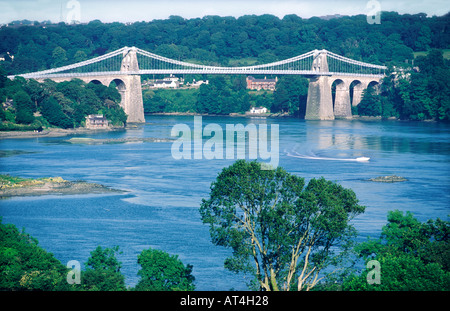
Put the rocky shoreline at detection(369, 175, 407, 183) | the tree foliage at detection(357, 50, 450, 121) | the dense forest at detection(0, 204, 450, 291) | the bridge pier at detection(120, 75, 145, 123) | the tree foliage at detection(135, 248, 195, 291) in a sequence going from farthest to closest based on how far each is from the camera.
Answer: the tree foliage at detection(357, 50, 450, 121), the bridge pier at detection(120, 75, 145, 123), the rocky shoreline at detection(369, 175, 407, 183), the tree foliage at detection(135, 248, 195, 291), the dense forest at detection(0, 204, 450, 291)

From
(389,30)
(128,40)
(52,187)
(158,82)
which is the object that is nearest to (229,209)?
(52,187)

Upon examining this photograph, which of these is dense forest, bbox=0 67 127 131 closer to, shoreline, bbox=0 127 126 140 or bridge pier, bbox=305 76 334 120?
shoreline, bbox=0 127 126 140

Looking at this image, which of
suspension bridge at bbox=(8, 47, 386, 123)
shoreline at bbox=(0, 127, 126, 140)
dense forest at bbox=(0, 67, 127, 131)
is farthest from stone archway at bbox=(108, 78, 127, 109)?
shoreline at bbox=(0, 127, 126, 140)

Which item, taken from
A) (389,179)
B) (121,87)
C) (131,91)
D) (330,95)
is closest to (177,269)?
(389,179)

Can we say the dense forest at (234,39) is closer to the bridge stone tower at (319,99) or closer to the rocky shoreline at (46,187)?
the bridge stone tower at (319,99)

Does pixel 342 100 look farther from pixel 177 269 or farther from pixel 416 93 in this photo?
pixel 177 269

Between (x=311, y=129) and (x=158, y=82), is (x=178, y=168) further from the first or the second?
(x=158, y=82)

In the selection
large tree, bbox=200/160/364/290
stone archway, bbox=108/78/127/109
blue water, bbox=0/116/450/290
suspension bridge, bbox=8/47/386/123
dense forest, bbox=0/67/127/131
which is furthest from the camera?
stone archway, bbox=108/78/127/109
